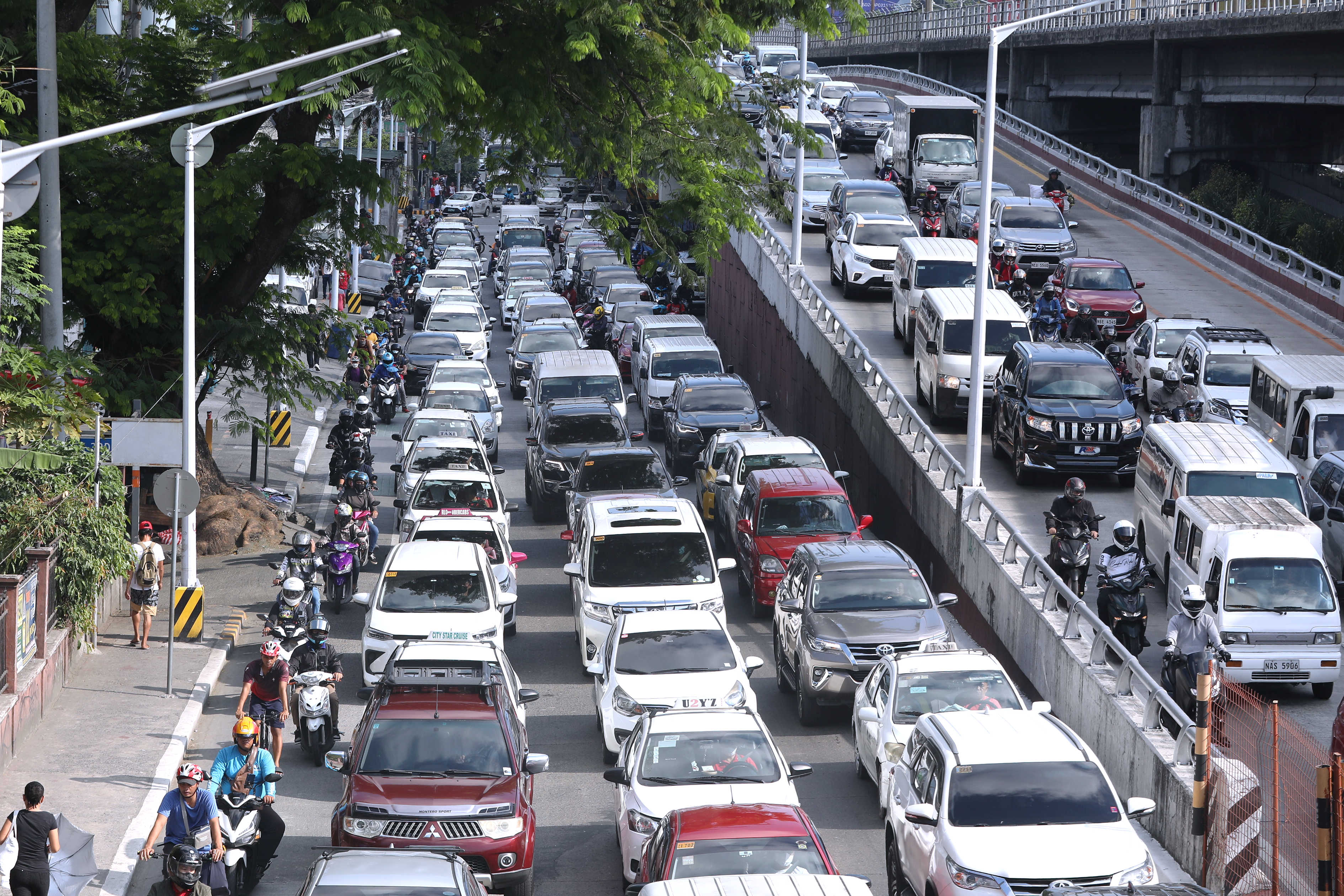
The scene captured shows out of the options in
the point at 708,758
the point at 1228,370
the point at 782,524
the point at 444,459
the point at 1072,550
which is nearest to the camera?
the point at 708,758

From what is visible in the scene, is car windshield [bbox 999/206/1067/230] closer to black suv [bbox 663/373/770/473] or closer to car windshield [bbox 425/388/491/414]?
black suv [bbox 663/373/770/473]

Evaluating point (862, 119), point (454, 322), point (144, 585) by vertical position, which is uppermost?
point (862, 119)

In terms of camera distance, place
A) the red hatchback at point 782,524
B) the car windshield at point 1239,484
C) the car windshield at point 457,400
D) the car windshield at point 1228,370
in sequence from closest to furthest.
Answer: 1. the car windshield at point 1239,484
2. the red hatchback at point 782,524
3. the car windshield at point 1228,370
4. the car windshield at point 457,400

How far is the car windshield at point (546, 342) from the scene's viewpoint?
1667 inches

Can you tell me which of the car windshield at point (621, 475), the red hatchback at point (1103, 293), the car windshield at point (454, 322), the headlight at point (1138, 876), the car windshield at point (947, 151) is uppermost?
the car windshield at point (947, 151)

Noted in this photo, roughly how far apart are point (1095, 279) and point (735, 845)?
25.1 m

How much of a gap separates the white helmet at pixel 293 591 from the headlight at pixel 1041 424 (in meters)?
11.7

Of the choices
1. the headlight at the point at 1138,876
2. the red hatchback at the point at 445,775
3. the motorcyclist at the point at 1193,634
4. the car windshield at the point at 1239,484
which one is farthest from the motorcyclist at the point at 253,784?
the car windshield at the point at 1239,484

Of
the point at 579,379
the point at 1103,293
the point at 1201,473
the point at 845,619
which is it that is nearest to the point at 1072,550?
the point at 1201,473

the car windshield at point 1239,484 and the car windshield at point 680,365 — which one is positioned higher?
the car windshield at point 680,365

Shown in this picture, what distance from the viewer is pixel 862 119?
65.6 meters

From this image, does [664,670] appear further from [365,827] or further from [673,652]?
[365,827]

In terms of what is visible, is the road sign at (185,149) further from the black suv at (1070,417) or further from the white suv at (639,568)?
the black suv at (1070,417)

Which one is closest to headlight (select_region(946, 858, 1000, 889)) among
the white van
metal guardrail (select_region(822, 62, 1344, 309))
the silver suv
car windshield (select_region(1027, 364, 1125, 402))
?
the silver suv
